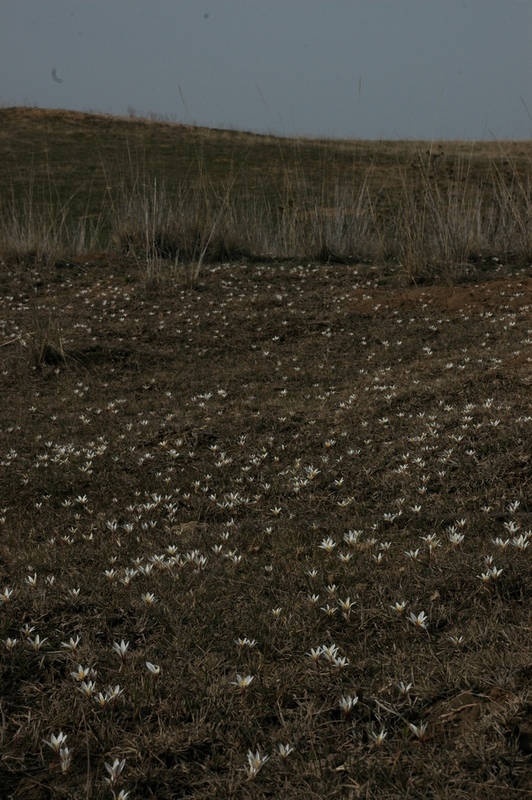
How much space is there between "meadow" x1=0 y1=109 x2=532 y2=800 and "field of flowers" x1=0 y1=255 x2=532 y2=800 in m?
0.02

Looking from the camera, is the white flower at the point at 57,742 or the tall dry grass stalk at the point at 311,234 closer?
the white flower at the point at 57,742

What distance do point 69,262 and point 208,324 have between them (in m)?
6.20

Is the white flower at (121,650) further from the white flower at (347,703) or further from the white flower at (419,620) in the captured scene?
the white flower at (419,620)

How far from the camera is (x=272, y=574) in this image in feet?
12.6

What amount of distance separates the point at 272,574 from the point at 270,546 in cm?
56

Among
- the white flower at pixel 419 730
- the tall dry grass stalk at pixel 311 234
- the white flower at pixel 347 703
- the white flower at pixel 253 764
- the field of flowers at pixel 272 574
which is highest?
the tall dry grass stalk at pixel 311 234

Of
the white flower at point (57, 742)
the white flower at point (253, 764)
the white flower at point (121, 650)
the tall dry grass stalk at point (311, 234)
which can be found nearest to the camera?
the white flower at point (253, 764)

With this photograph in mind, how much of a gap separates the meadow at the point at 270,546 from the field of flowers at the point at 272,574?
0.05 ft

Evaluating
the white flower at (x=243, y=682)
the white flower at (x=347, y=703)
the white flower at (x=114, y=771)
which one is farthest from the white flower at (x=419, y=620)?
the white flower at (x=114, y=771)

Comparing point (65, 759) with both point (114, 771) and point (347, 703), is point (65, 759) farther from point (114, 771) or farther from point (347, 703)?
point (347, 703)

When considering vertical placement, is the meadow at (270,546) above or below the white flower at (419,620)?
below

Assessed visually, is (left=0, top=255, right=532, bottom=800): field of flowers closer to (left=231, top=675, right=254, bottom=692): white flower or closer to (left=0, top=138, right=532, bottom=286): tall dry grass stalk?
(left=231, top=675, right=254, bottom=692): white flower

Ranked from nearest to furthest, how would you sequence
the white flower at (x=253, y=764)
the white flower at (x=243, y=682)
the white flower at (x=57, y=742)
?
1. the white flower at (x=253, y=764)
2. the white flower at (x=57, y=742)
3. the white flower at (x=243, y=682)

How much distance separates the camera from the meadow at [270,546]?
7.83ft
